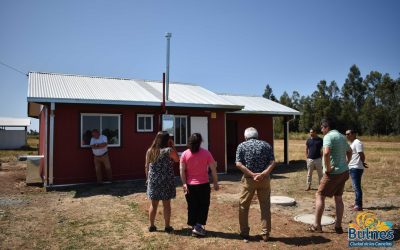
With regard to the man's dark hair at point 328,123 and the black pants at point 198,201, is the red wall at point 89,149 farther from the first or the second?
the man's dark hair at point 328,123

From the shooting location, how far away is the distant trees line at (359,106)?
5441cm

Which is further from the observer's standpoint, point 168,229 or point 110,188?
point 110,188

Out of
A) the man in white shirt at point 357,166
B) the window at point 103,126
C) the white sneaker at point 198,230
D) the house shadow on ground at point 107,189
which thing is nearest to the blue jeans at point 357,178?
the man in white shirt at point 357,166

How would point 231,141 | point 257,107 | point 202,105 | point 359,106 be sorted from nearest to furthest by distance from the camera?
point 202,105 < point 257,107 < point 231,141 < point 359,106

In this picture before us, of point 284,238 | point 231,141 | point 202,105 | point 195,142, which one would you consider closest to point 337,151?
point 284,238

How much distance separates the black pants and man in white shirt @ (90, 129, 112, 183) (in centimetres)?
586

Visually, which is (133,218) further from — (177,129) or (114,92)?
(114,92)

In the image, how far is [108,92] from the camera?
11648 millimetres

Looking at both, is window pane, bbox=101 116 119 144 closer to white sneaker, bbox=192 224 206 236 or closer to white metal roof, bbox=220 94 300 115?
white metal roof, bbox=220 94 300 115

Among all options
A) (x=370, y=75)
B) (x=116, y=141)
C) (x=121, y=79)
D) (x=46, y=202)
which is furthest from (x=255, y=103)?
(x=370, y=75)

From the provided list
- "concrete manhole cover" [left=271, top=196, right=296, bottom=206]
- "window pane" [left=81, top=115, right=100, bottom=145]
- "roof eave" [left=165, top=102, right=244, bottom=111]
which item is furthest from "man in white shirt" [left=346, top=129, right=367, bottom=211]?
"window pane" [left=81, top=115, right=100, bottom=145]

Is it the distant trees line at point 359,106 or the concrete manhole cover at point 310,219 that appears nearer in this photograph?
the concrete manhole cover at point 310,219

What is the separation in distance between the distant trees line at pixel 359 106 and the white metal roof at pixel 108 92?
3819cm

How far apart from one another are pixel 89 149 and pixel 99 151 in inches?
18.7
